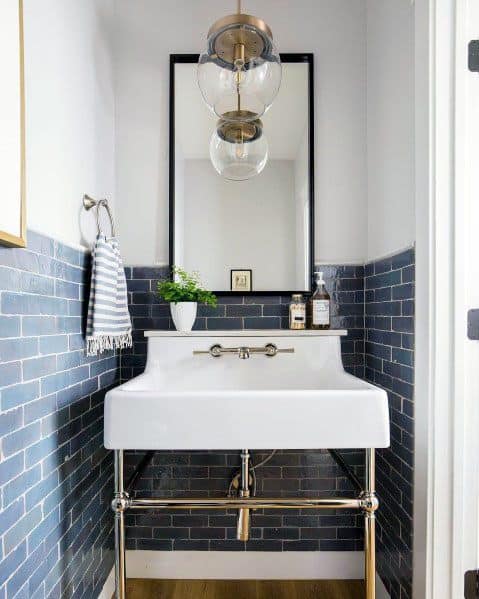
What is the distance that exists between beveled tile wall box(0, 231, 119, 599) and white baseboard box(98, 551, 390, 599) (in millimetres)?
264

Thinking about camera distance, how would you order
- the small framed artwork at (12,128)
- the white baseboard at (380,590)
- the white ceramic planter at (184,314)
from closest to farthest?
the small framed artwork at (12,128) → the white baseboard at (380,590) → the white ceramic planter at (184,314)

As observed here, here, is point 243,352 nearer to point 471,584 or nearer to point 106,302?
point 106,302

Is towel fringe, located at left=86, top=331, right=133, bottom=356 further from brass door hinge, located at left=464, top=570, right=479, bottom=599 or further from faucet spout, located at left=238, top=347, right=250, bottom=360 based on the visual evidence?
brass door hinge, located at left=464, top=570, right=479, bottom=599

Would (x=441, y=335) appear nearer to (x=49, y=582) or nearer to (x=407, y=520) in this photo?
(x=407, y=520)

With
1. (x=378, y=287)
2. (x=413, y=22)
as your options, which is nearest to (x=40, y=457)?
(x=378, y=287)

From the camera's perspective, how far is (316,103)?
182cm

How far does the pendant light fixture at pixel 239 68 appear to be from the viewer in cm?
108

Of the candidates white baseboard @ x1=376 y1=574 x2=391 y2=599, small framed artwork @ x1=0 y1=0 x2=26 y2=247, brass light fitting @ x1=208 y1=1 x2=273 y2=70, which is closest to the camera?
small framed artwork @ x1=0 y1=0 x2=26 y2=247

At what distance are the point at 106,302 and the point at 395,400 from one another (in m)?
1.02

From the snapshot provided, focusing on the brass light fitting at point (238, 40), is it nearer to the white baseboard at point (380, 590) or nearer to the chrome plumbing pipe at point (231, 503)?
the chrome plumbing pipe at point (231, 503)

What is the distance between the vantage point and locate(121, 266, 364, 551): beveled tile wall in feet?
5.92

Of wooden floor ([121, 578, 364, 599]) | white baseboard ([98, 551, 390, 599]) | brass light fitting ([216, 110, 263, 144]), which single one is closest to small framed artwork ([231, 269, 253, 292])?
brass light fitting ([216, 110, 263, 144])

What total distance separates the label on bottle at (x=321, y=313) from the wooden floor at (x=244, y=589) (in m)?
1.04

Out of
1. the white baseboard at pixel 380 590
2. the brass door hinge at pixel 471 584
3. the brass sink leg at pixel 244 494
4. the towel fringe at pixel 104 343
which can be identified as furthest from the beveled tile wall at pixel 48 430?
the brass door hinge at pixel 471 584
